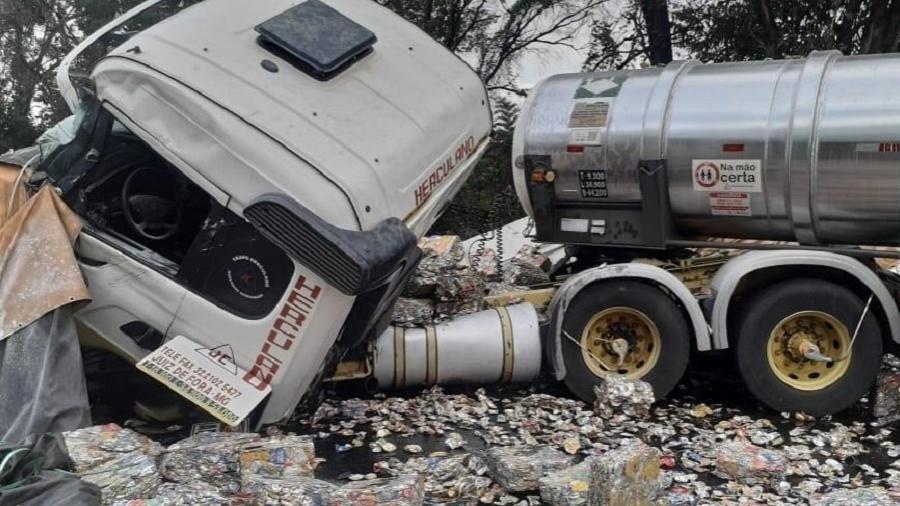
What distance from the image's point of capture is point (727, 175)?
17.9 ft

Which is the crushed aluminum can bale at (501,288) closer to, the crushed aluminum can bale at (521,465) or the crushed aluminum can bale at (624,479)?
the crushed aluminum can bale at (521,465)

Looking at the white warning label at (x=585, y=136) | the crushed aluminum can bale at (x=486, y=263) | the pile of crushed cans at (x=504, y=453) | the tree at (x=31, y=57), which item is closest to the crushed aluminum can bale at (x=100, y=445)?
the pile of crushed cans at (x=504, y=453)

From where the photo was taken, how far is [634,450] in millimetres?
4000

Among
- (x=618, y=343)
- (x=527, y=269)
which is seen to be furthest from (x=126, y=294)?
(x=527, y=269)

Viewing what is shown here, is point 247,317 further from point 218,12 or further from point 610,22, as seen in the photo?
point 610,22

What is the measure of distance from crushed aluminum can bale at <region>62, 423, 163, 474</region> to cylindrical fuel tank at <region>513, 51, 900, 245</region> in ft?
9.43

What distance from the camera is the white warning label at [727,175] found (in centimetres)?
537

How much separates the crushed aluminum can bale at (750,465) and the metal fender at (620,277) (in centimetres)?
111

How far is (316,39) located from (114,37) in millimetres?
1259

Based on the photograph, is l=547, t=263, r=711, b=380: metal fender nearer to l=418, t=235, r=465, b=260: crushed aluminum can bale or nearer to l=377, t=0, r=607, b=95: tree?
l=418, t=235, r=465, b=260: crushed aluminum can bale

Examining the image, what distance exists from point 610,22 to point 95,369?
9.38 m

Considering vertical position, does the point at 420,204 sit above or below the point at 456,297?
above

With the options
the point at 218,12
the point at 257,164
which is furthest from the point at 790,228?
the point at 218,12

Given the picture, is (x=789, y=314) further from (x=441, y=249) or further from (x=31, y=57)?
(x=31, y=57)
